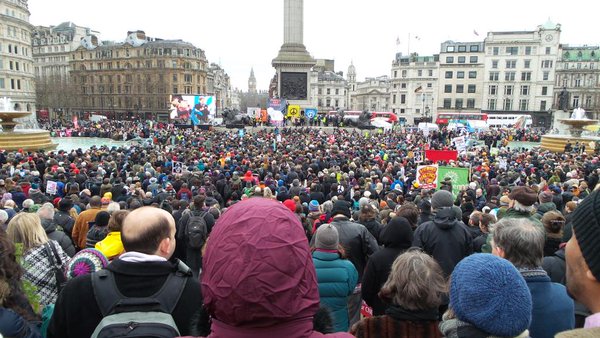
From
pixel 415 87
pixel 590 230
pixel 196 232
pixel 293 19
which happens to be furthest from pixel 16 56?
pixel 590 230

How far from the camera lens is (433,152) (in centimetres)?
1936

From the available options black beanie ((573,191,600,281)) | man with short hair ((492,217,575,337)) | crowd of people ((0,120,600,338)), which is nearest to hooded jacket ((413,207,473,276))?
crowd of people ((0,120,600,338))

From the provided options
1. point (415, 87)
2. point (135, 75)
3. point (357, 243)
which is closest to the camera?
point (357, 243)

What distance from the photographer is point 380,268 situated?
14.9ft

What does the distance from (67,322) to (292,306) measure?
1.74m

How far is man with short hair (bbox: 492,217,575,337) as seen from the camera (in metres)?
3.10

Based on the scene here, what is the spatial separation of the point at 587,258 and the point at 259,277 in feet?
4.15

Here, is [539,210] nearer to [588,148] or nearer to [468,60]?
[588,148]

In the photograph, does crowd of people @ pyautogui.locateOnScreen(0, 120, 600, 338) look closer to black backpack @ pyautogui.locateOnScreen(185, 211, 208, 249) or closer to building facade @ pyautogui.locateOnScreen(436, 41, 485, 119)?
black backpack @ pyautogui.locateOnScreen(185, 211, 208, 249)

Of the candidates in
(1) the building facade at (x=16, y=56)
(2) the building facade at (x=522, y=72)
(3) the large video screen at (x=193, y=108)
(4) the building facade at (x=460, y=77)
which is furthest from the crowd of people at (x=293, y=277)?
(2) the building facade at (x=522, y=72)

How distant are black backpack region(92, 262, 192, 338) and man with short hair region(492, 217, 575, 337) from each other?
2.51 metres

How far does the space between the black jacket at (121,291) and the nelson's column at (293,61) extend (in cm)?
5101

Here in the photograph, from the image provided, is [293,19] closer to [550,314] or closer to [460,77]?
[460,77]

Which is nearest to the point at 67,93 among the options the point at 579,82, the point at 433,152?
the point at 433,152
